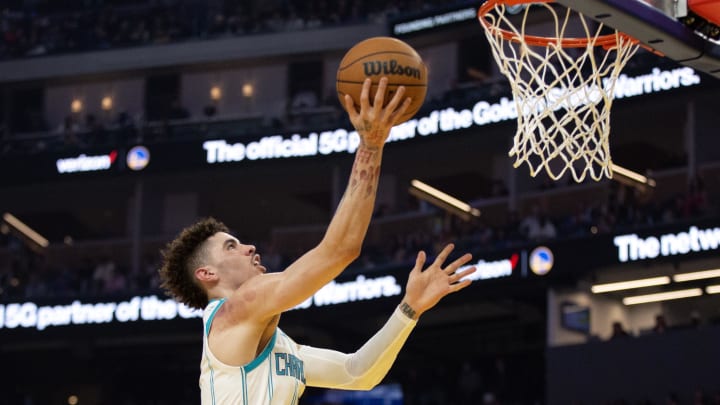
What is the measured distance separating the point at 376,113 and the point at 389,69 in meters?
0.44

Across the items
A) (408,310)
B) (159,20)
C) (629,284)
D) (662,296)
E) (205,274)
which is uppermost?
(159,20)

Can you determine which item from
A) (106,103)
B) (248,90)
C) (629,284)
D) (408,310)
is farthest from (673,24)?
(106,103)

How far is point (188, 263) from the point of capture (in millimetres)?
4527

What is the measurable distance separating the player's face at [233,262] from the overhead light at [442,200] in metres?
19.1

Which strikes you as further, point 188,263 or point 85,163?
point 85,163

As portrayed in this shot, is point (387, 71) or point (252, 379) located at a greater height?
point (387, 71)

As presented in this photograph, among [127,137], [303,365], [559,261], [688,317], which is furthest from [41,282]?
[303,365]

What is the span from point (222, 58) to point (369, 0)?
12.4ft

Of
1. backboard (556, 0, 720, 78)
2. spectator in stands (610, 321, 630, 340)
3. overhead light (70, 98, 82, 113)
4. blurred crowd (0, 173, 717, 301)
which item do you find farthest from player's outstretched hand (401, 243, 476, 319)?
overhead light (70, 98, 82, 113)

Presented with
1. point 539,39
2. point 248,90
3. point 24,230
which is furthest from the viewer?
point 248,90

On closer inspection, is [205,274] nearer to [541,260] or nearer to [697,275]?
[541,260]

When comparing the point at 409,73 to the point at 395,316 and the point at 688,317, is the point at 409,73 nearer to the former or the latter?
the point at 395,316

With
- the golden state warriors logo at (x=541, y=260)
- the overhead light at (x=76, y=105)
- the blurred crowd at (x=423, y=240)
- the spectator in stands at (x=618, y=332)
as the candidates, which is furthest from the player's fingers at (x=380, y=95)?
the overhead light at (x=76, y=105)

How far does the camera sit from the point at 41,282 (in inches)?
993
